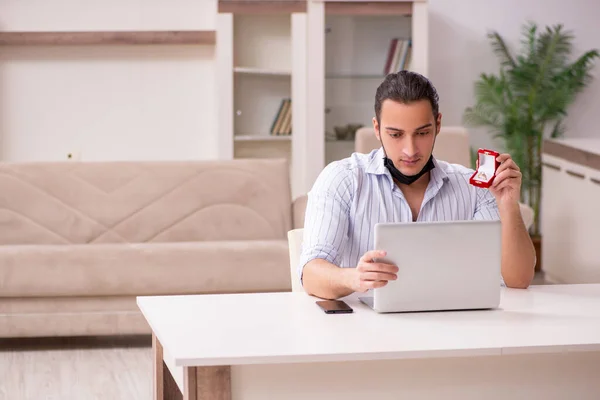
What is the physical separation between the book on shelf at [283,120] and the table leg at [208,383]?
14.9 feet

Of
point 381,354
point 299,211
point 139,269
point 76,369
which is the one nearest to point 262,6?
point 299,211

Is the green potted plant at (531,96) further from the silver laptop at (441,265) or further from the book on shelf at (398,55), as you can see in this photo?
the silver laptop at (441,265)

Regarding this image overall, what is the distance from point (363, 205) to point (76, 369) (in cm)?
205

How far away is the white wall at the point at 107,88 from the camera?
627cm

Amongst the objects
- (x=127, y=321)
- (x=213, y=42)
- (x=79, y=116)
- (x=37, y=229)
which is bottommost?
(x=127, y=321)

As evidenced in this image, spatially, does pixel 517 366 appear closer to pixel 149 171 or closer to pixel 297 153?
pixel 149 171

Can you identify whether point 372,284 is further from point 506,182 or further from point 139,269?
point 139,269

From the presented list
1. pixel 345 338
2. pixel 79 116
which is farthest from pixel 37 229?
pixel 345 338

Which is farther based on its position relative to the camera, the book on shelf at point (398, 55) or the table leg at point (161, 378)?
the book on shelf at point (398, 55)

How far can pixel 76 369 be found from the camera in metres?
4.12

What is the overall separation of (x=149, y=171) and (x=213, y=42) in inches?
61.5

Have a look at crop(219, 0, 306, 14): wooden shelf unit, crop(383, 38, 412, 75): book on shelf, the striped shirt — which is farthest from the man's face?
crop(383, 38, 412, 75): book on shelf

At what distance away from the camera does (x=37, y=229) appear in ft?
16.0

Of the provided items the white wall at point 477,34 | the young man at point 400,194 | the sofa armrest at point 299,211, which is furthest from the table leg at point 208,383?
the white wall at point 477,34
